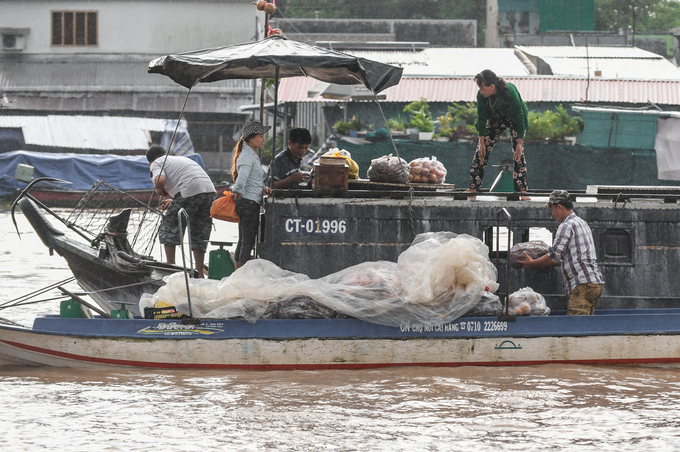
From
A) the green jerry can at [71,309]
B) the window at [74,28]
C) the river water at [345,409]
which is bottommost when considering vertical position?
the river water at [345,409]

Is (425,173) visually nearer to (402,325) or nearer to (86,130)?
(402,325)

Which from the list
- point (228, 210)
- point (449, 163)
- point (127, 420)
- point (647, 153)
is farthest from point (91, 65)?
point (127, 420)

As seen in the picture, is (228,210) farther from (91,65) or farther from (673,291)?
(91,65)

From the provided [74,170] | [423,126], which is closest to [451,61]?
[423,126]

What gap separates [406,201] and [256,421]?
2429mm

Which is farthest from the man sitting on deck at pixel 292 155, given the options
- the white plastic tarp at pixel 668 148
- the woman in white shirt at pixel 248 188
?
the white plastic tarp at pixel 668 148

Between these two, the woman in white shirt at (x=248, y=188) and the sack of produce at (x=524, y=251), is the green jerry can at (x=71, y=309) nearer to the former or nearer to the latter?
the woman in white shirt at (x=248, y=188)

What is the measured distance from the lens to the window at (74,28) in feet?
99.4

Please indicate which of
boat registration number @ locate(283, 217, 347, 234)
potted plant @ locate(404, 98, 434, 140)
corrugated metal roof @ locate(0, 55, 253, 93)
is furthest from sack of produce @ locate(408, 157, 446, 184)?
corrugated metal roof @ locate(0, 55, 253, 93)

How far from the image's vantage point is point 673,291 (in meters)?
7.09

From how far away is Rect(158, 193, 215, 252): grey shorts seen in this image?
26.7ft

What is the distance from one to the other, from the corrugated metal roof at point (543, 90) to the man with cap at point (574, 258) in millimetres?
16639

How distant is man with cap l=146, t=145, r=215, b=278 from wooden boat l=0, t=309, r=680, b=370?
173 cm

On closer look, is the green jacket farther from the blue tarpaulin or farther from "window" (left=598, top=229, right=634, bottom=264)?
the blue tarpaulin
